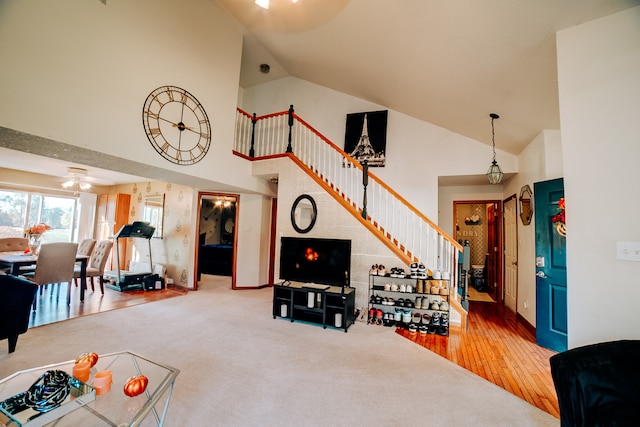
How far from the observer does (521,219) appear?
14.2 feet

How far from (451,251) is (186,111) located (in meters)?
4.27

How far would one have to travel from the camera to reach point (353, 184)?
5.04 metres

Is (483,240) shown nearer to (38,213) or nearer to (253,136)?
(253,136)

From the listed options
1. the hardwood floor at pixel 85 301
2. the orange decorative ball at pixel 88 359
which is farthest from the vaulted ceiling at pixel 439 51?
the hardwood floor at pixel 85 301

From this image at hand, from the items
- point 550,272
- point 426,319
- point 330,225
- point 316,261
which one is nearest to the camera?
point 550,272

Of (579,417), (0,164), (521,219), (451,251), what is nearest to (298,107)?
(451,251)

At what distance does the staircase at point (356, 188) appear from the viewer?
3988mm

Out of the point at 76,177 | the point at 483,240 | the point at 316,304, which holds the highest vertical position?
the point at 76,177

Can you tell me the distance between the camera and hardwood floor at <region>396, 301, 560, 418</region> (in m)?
2.30

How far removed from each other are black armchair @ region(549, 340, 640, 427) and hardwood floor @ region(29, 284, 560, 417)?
106 cm

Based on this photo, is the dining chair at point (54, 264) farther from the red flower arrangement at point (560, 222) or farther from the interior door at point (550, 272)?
the interior door at point (550, 272)

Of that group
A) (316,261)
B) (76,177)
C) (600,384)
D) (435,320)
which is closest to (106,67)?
(316,261)

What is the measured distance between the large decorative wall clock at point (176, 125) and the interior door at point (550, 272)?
472 centimetres

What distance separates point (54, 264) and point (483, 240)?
32.0ft
